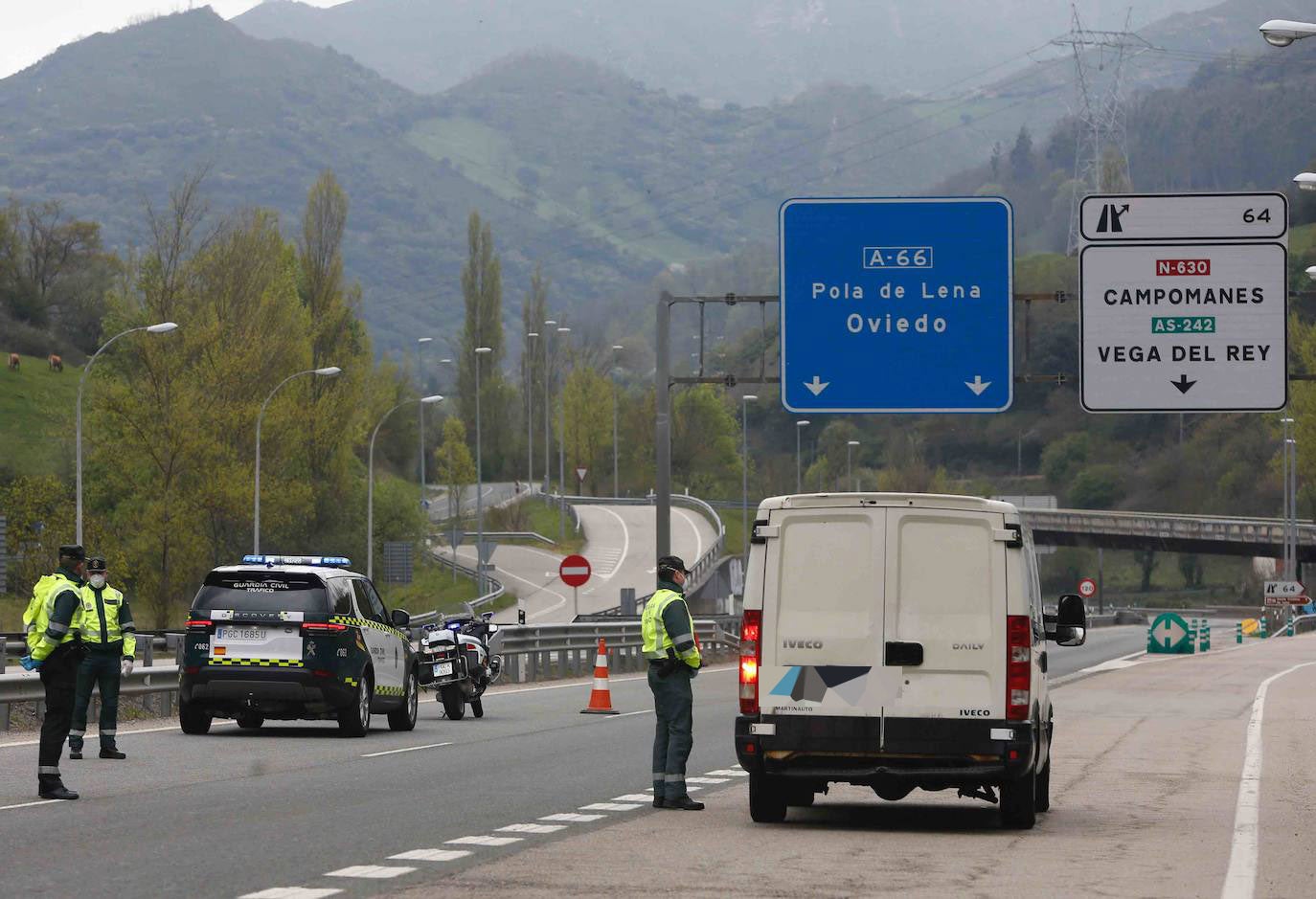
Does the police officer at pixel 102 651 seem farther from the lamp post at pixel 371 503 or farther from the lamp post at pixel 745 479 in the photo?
the lamp post at pixel 745 479

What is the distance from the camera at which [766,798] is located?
13.9 m

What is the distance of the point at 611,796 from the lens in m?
15.8

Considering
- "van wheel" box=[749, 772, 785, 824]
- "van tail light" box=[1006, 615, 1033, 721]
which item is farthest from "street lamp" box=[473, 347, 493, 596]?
"van tail light" box=[1006, 615, 1033, 721]

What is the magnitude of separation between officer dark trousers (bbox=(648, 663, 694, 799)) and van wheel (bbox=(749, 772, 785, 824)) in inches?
35.1

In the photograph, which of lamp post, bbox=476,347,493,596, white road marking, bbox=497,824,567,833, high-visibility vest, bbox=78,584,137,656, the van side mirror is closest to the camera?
white road marking, bbox=497,824,567,833

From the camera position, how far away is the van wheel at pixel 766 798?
1383cm

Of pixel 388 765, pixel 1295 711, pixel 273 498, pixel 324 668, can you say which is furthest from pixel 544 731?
pixel 273 498

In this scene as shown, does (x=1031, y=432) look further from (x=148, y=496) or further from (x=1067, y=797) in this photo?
(x=1067, y=797)

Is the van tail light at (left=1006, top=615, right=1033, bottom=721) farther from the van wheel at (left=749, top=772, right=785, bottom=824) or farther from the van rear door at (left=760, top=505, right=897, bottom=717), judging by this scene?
the van wheel at (left=749, top=772, right=785, bottom=824)

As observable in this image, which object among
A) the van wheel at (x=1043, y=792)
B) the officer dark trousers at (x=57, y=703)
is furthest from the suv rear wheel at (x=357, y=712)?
the van wheel at (x=1043, y=792)

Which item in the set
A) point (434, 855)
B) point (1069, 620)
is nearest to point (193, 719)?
point (1069, 620)

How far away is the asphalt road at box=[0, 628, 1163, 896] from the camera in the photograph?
1093 cm

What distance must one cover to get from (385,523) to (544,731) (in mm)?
58423

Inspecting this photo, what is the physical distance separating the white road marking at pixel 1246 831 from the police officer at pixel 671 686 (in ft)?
12.3
